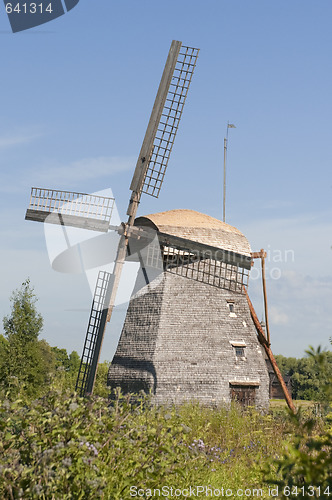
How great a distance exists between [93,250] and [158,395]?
518 centimetres

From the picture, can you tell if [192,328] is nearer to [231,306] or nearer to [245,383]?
[231,306]

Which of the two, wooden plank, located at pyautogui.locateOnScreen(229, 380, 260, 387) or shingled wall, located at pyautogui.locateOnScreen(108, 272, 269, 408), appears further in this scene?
wooden plank, located at pyautogui.locateOnScreen(229, 380, 260, 387)

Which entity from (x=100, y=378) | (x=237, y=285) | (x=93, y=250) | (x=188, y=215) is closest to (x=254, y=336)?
(x=237, y=285)

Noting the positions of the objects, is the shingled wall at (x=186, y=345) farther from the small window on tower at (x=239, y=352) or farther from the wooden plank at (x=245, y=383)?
the small window on tower at (x=239, y=352)

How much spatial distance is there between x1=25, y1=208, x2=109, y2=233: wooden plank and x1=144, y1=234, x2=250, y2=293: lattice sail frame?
164cm

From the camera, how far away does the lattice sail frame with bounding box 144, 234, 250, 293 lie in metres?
17.9

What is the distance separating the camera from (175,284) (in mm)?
17906

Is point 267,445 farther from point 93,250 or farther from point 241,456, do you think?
point 93,250

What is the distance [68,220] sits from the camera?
18.6 metres

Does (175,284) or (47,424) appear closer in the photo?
(47,424)

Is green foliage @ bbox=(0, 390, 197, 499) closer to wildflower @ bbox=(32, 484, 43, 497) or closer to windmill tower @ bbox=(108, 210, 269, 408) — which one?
wildflower @ bbox=(32, 484, 43, 497)

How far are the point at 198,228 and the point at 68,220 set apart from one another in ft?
13.3
